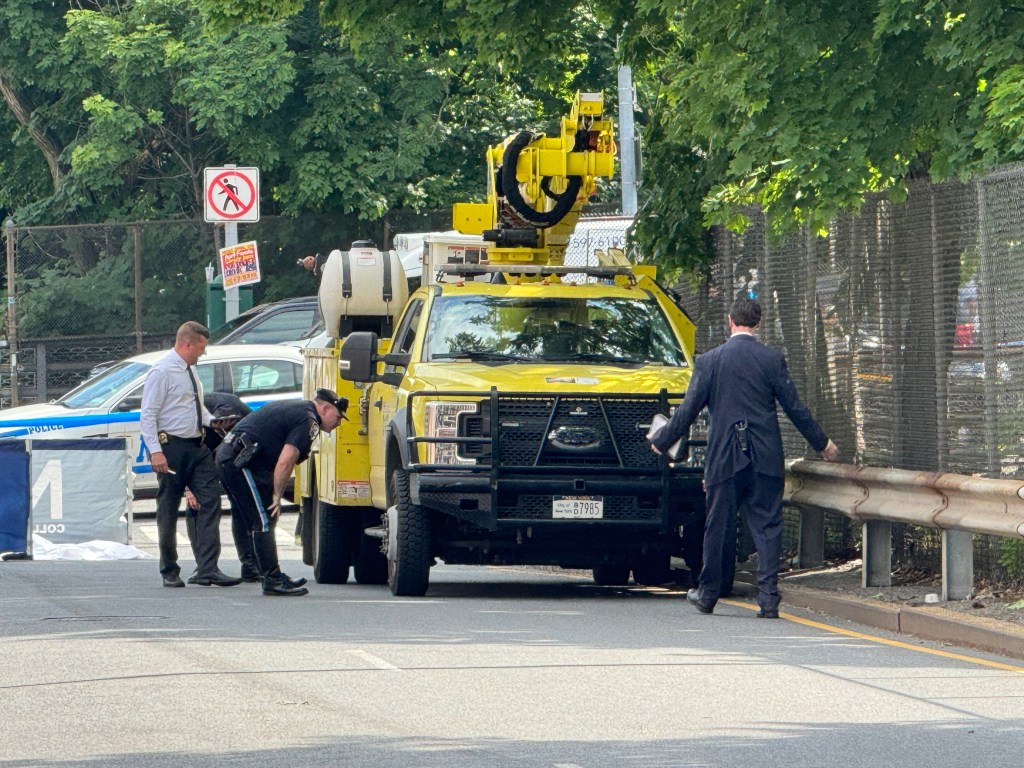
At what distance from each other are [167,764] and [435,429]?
595cm

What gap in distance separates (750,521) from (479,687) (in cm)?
373

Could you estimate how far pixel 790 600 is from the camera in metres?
14.2

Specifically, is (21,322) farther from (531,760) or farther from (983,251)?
(531,760)

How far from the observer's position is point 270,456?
1495 cm

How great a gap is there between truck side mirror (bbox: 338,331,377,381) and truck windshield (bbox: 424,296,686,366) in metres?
0.38

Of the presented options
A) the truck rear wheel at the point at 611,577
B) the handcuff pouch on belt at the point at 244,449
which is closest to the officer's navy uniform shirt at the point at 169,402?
the handcuff pouch on belt at the point at 244,449

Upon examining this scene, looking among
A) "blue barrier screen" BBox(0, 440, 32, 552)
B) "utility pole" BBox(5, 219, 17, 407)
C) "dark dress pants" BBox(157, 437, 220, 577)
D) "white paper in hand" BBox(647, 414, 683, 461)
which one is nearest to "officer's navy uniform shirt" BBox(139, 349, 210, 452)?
"dark dress pants" BBox(157, 437, 220, 577)

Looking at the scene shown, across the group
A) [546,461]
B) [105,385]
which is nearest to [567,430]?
[546,461]

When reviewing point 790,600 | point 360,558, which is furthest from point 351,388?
point 790,600

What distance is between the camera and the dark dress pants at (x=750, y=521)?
13.1 m

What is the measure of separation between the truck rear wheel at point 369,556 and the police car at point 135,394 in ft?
19.8

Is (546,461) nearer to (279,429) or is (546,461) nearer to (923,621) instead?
(279,429)

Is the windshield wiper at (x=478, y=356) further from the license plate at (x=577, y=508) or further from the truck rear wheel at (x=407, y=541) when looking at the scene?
the license plate at (x=577, y=508)

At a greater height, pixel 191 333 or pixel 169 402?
pixel 191 333
